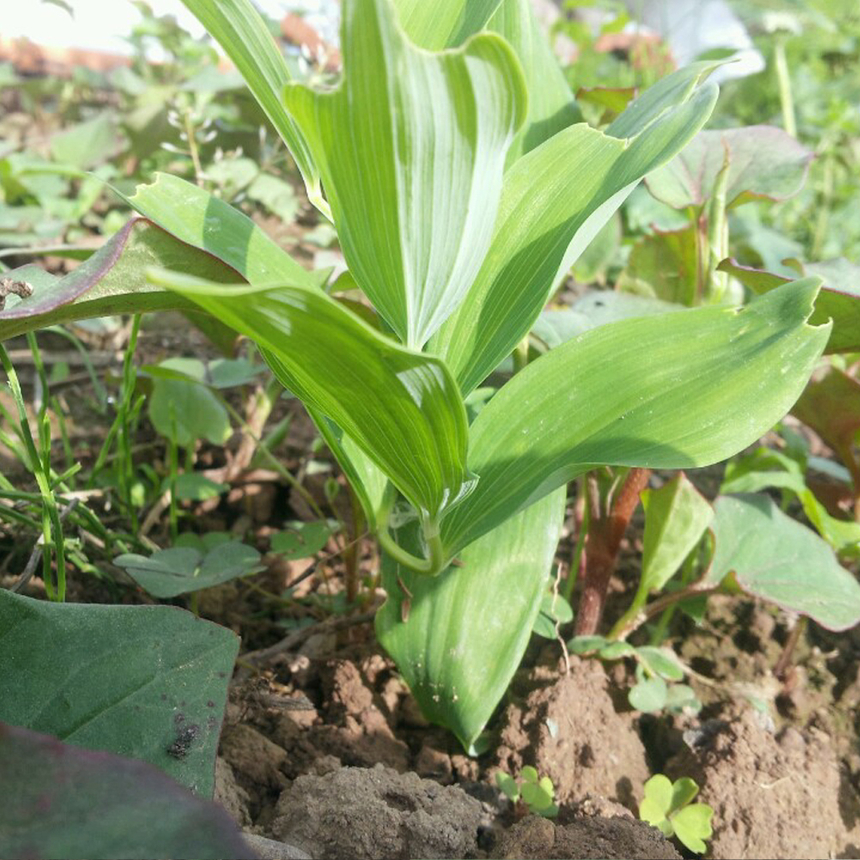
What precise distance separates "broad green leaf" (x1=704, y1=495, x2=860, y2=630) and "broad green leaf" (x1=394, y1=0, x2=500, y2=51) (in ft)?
1.94

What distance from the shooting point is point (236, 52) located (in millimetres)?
640

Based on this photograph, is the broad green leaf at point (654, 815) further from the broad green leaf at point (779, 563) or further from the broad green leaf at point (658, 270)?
the broad green leaf at point (658, 270)

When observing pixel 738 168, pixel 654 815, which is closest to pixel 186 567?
pixel 654 815

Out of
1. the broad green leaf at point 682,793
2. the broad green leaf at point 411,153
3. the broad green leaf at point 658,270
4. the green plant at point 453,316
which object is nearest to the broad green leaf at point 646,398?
the green plant at point 453,316

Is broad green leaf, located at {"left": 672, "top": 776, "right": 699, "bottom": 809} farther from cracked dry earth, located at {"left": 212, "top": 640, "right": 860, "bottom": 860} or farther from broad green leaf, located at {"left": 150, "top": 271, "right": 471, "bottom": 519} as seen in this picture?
broad green leaf, located at {"left": 150, "top": 271, "right": 471, "bottom": 519}

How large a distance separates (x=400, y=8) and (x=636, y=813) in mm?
791

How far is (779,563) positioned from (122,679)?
70cm

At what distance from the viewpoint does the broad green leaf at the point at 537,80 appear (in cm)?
97

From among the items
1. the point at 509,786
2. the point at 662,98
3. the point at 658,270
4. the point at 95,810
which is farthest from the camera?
the point at 658,270

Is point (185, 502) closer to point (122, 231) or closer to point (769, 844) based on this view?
point (122, 231)

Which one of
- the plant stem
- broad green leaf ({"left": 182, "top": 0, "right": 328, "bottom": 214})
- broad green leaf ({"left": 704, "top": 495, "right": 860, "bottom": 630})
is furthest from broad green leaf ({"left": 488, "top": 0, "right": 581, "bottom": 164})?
the plant stem

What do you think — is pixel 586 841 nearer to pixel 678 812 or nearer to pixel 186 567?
pixel 678 812

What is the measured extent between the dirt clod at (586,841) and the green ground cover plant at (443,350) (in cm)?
6

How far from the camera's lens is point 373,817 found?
0.67 m
